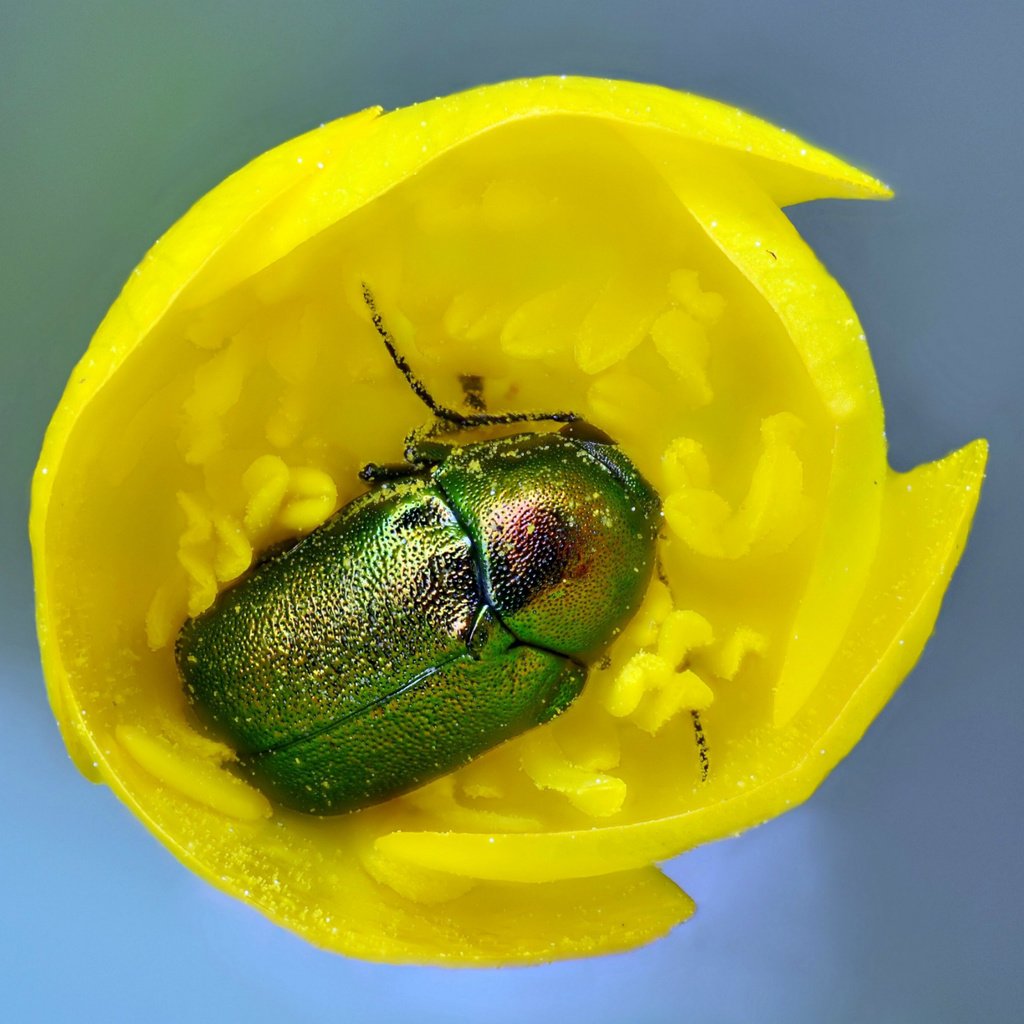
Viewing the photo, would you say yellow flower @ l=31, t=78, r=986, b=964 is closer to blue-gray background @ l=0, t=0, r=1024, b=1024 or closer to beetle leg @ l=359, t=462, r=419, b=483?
beetle leg @ l=359, t=462, r=419, b=483

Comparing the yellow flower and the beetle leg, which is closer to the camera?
the yellow flower

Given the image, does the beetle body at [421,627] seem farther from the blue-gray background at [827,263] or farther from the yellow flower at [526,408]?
the blue-gray background at [827,263]

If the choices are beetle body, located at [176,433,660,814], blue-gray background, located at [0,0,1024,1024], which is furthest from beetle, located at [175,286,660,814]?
blue-gray background, located at [0,0,1024,1024]

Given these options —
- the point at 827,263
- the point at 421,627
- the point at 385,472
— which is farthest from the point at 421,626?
the point at 827,263

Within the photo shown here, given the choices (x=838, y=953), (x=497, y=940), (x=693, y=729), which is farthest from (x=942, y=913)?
(x=497, y=940)

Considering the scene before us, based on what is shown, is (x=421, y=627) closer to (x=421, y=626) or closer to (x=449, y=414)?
(x=421, y=626)

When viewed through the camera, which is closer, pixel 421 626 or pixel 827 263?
pixel 421 626
